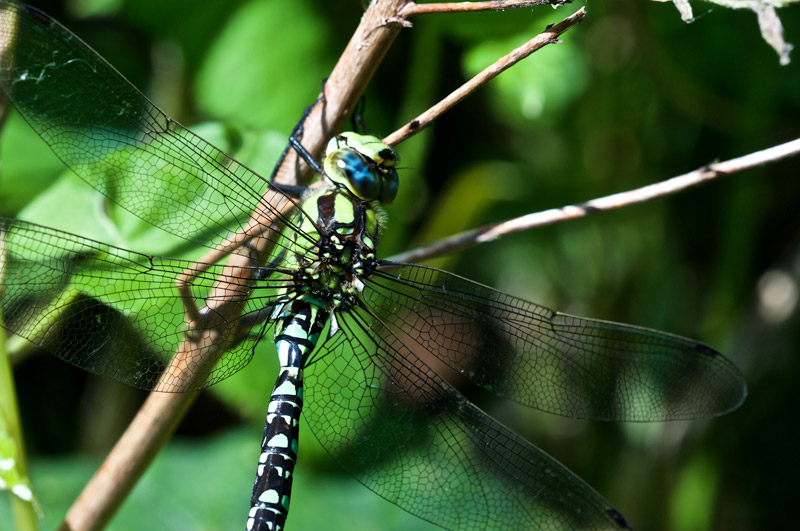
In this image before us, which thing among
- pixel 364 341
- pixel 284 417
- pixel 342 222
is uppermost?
pixel 342 222

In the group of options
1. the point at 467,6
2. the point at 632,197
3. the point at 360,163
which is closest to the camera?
the point at 467,6

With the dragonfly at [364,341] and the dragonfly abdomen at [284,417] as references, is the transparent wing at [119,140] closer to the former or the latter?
the dragonfly at [364,341]

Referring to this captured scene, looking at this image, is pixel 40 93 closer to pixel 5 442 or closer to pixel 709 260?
pixel 5 442

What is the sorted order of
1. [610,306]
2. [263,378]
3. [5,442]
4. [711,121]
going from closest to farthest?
1. [5,442]
2. [263,378]
3. [711,121]
4. [610,306]

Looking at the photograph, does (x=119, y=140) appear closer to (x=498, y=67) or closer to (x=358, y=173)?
(x=358, y=173)

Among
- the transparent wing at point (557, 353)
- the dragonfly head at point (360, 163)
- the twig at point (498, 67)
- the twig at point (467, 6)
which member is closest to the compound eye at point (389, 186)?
the dragonfly head at point (360, 163)

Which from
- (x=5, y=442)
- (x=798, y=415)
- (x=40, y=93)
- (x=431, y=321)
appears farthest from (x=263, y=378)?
(x=798, y=415)

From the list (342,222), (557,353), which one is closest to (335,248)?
(342,222)
